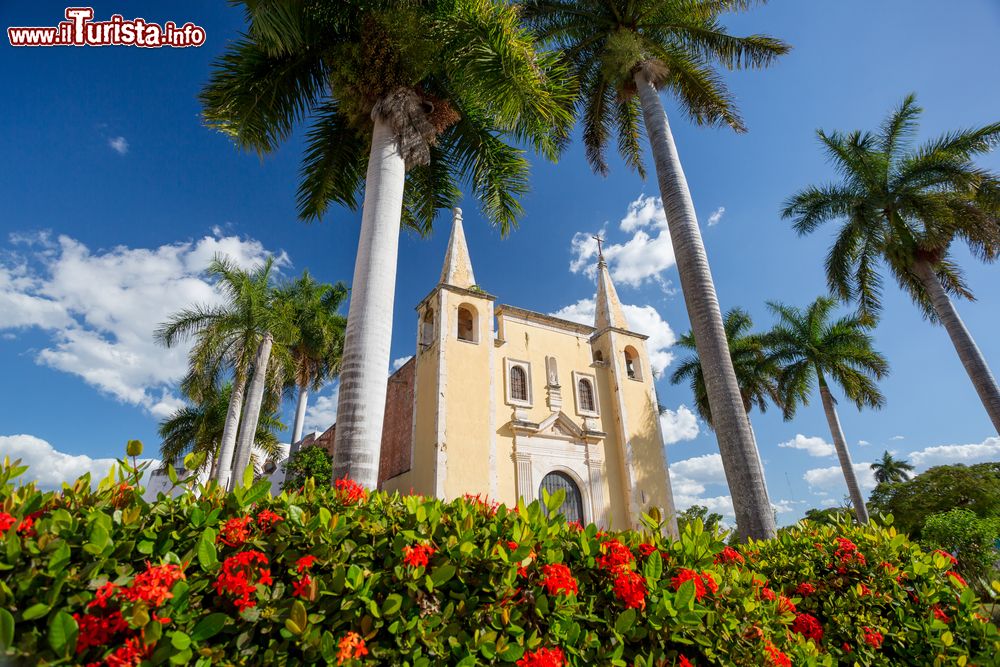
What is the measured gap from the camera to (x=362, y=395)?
19.1 feet

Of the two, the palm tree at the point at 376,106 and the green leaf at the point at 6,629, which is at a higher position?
the palm tree at the point at 376,106

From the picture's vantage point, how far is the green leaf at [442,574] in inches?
87.4

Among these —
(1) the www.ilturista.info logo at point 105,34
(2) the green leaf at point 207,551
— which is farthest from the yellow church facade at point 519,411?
(2) the green leaf at point 207,551

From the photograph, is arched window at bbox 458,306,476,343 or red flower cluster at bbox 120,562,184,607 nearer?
red flower cluster at bbox 120,562,184,607

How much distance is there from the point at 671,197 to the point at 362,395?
7171mm

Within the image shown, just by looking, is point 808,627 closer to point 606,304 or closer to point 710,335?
point 710,335

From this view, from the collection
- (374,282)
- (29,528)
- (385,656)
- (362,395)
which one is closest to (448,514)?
(385,656)

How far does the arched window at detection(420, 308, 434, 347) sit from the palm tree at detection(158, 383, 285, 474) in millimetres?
10619

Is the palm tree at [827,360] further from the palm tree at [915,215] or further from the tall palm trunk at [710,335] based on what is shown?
the tall palm trunk at [710,335]

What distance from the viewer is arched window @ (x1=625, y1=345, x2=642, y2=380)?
2141 cm

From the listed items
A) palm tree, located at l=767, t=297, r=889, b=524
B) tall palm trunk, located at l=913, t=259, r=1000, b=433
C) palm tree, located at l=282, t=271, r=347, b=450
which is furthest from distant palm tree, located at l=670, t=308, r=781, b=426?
palm tree, located at l=282, t=271, r=347, b=450

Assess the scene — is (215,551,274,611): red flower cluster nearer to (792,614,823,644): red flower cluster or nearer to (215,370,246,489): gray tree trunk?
(792,614,823,644): red flower cluster

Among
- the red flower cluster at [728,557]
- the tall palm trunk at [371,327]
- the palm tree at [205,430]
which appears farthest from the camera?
the palm tree at [205,430]

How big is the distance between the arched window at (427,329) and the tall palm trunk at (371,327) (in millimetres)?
11509
